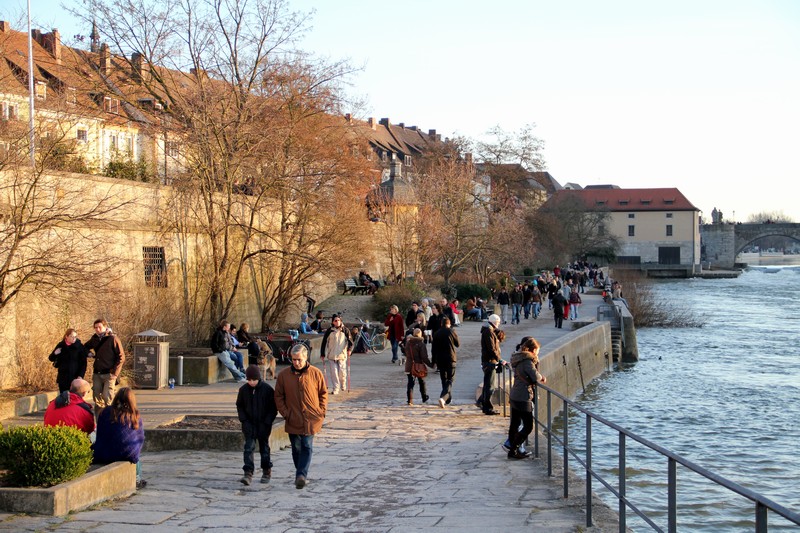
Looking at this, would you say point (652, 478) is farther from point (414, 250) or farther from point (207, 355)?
point (414, 250)

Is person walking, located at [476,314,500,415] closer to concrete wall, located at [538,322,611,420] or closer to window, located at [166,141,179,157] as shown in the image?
concrete wall, located at [538,322,611,420]

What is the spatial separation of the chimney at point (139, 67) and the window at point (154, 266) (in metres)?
5.42

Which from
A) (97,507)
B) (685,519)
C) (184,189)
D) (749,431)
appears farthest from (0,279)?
(749,431)

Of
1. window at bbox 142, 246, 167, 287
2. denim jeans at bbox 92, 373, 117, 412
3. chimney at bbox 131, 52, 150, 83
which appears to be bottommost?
denim jeans at bbox 92, 373, 117, 412

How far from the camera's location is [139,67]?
25.7m

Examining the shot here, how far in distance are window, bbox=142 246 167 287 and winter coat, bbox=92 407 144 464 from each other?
1349 cm

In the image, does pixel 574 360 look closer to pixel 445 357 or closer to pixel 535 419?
pixel 445 357

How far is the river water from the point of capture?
15.3m

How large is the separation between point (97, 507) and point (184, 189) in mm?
15947

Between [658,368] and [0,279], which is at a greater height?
[0,279]

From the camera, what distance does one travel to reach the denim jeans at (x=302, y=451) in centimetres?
998

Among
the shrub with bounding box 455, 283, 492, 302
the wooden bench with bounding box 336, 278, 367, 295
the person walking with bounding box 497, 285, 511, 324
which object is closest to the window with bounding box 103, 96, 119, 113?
the wooden bench with bounding box 336, 278, 367, 295

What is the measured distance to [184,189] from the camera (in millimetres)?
23953

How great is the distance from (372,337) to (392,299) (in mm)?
7409
